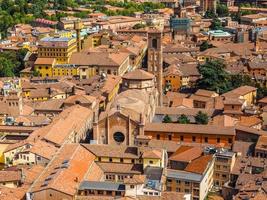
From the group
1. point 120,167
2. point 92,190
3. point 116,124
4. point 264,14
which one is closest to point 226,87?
point 116,124

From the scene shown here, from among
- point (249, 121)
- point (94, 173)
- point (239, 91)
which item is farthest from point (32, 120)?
point (239, 91)

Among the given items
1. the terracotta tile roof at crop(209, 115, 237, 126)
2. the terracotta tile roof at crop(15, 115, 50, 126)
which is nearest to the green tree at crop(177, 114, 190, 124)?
the terracotta tile roof at crop(209, 115, 237, 126)

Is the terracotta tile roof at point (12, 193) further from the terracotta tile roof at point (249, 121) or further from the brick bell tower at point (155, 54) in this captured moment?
the brick bell tower at point (155, 54)

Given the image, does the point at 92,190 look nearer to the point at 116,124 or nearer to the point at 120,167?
the point at 120,167

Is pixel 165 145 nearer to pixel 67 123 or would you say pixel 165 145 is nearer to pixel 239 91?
pixel 67 123

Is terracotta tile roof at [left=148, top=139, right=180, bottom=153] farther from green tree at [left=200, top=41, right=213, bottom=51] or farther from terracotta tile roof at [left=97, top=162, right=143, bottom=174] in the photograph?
green tree at [left=200, top=41, right=213, bottom=51]

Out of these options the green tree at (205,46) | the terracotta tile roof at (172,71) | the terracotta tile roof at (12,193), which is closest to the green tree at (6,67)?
the terracotta tile roof at (172,71)

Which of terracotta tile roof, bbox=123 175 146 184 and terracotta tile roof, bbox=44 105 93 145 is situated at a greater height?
terracotta tile roof, bbox=44 105 93 145
